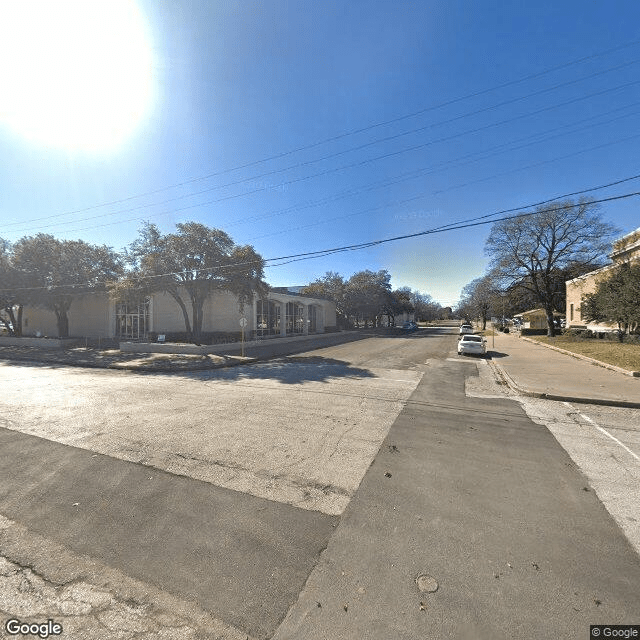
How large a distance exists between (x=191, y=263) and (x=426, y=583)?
20024mm

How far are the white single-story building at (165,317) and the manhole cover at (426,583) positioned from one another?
881 inches

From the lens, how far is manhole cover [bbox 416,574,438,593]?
235cm

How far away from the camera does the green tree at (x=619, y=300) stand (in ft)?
64.6

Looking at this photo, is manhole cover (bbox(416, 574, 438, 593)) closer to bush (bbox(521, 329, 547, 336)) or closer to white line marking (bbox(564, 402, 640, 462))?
white line marking (bbox(564, 402, 640, 462))

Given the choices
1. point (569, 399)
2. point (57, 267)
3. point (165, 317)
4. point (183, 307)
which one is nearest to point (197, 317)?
point (183, 307)

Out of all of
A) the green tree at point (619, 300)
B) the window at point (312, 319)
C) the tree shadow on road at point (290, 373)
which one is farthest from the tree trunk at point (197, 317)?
the green tree at point (619, 300)

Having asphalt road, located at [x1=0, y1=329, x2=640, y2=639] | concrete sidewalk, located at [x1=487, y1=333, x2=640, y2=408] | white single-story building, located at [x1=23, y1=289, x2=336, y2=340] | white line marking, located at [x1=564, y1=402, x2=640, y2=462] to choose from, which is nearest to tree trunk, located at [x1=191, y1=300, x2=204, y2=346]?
white single-story building, located at [x1=23, y1=289, x2=336, y2=340]

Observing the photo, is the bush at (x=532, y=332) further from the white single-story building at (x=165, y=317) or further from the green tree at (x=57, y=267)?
the green tree at (x=57, y=267)

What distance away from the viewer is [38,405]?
779 centimetres

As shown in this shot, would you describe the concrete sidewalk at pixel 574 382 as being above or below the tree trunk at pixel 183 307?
below

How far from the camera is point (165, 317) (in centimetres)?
2745

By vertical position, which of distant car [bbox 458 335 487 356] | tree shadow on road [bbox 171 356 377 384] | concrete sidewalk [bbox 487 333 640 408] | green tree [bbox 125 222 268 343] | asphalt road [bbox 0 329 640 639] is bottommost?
tree shadow on road [bbox 171 356 377 384]

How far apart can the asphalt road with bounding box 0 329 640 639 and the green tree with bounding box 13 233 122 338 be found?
24247mm

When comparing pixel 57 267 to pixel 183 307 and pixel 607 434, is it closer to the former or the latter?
pixel 183 307
